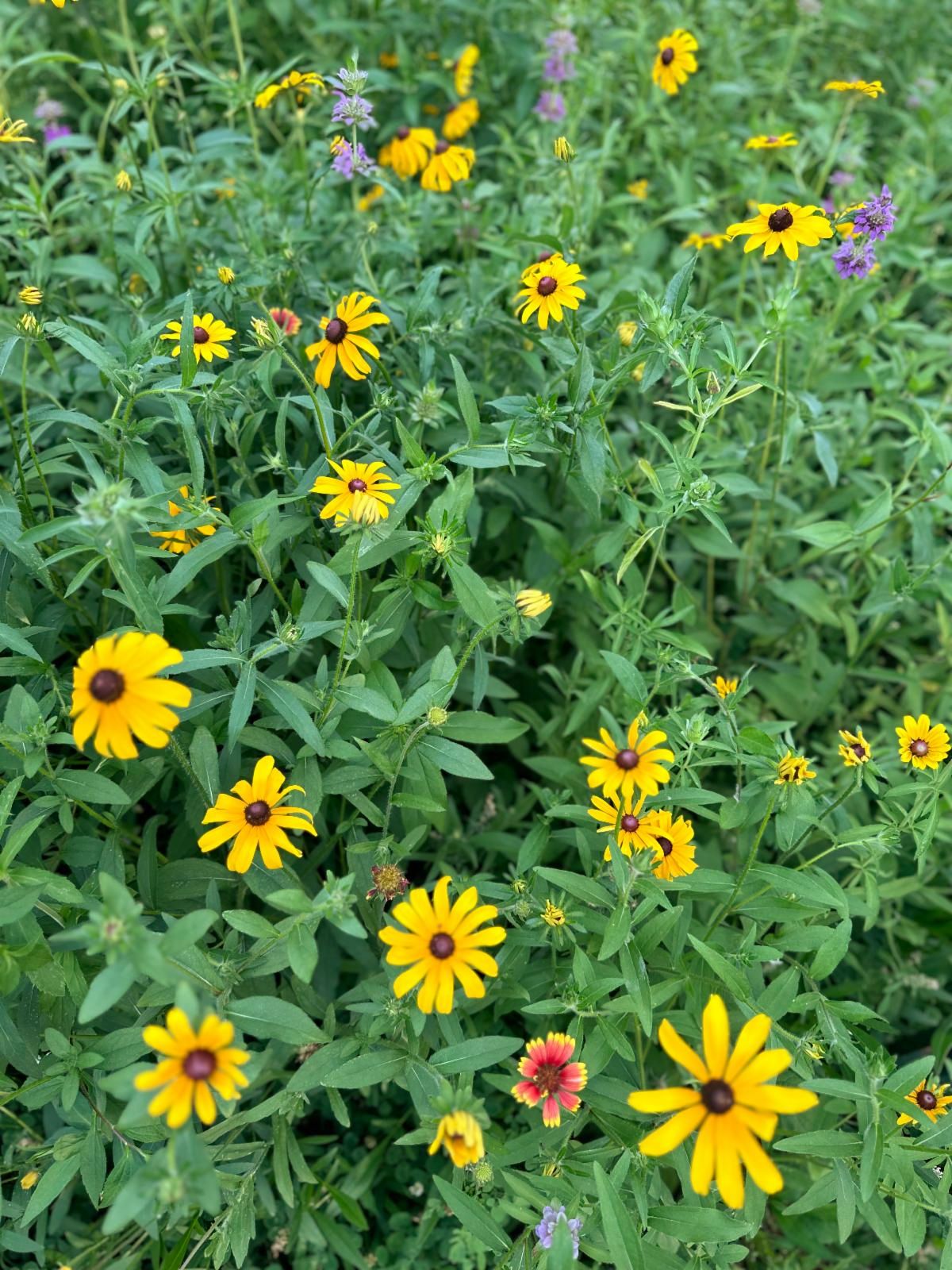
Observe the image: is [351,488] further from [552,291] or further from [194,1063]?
[194,1063]

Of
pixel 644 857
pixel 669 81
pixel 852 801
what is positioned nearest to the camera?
pixel 644 857

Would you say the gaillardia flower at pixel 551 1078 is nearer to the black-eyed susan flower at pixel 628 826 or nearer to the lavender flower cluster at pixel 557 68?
the black-eyed susan flower at pixel 628 826

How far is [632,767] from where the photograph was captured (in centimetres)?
181

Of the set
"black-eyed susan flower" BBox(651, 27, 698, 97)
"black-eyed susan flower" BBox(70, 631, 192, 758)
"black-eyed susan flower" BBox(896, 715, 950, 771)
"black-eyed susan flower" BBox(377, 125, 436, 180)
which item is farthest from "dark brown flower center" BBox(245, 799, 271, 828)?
"black-eyed susan flower" BBox(651, 27, 698, 97)

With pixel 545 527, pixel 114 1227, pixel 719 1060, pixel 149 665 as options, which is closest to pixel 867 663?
pixel 545 527

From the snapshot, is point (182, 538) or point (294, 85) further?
point (294, 85)

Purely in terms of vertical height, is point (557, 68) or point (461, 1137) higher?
point (557, 68)

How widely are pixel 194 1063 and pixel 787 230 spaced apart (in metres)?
1.93

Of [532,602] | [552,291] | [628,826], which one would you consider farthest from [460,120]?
[628,826]

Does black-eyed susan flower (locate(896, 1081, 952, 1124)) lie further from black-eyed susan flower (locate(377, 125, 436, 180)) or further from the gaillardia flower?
black-eyed susan flower (locate(377, 125, 436, 180))

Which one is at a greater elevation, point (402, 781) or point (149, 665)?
point (149, 665)

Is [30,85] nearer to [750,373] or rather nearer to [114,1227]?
[750,373]

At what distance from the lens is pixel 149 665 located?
143 centimetres

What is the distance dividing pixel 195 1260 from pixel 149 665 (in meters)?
1.43
